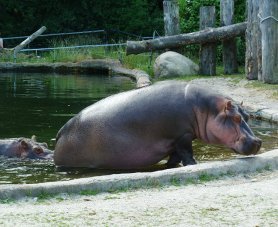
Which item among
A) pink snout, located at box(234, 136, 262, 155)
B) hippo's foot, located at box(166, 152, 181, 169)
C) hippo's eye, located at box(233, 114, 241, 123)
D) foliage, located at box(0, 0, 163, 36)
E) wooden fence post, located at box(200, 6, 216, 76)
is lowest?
hippo's foot, located at box(166, 152, 181, 169)

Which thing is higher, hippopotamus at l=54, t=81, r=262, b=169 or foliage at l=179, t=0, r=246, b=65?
foliage at l=179, t=0, r=246, b=65

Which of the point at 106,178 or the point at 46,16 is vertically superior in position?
the point at 46,16

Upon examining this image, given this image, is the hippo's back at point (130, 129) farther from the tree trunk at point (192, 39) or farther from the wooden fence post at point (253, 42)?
the tree trunk at point (192, 39)

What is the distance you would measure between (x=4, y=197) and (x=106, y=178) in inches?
29.5

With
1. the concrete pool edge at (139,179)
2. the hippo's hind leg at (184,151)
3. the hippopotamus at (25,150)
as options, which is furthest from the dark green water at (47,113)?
the concrete pool edge at (139,179)

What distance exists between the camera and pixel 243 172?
593cm

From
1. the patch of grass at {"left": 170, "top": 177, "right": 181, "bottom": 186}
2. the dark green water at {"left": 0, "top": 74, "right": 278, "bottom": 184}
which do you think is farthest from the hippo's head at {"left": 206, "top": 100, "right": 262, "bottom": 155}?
the patch of grass at {"left": 170, "top": 177, "right": 181, "bottom": 186}

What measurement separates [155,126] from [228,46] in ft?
33.8

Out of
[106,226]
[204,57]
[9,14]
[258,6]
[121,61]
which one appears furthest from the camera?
[9,14]

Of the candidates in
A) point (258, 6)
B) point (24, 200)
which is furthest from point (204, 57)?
point (24, 200)

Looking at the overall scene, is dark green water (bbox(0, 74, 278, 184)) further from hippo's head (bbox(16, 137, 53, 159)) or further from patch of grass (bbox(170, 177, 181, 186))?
patch of grass (bbox(170, 177, 181, 186))

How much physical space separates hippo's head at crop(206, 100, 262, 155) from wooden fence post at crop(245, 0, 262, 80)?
24.4 ft

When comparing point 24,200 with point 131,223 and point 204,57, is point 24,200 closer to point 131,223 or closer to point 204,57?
point 131,223

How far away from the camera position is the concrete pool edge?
5.08 metres
